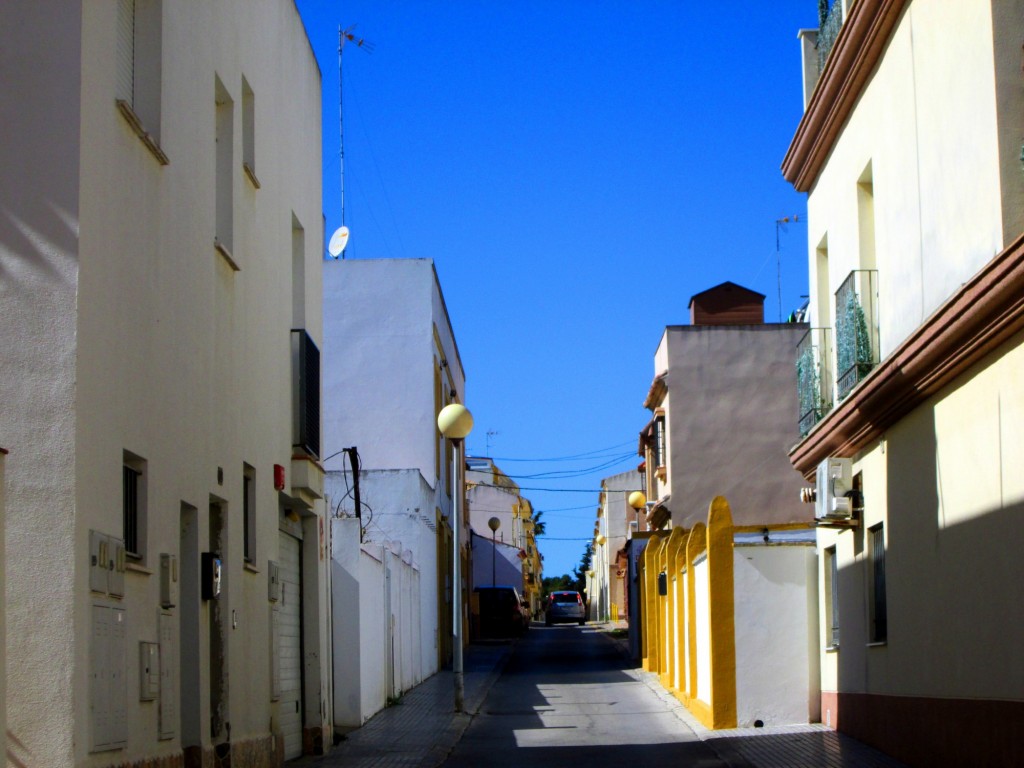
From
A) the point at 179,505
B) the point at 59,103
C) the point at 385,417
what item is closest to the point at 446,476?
the point at 385,417

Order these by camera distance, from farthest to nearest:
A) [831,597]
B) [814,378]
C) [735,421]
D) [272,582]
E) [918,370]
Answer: [735,421] < [814,378] < [831,597] < [272,582] < [918,370]

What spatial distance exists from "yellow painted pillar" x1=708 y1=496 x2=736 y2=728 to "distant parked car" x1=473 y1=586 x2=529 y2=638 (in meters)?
32.0

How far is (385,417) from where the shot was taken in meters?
33.2

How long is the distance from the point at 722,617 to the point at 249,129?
8810 millimetres

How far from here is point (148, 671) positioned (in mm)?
9812

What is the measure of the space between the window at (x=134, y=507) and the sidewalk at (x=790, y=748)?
22.6 ft

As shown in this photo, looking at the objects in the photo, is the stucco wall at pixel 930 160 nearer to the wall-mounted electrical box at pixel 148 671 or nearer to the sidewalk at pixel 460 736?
the sidewalk at pixel 460 736

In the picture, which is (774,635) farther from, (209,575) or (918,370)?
(209,575)

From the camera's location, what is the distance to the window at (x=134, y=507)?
978cm

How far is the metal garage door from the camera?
1577cm

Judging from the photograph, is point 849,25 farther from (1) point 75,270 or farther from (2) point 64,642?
(2) point 64,642

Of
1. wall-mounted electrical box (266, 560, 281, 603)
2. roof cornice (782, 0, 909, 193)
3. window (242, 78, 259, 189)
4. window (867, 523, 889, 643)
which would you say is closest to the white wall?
window (867, 523, 889, 643)

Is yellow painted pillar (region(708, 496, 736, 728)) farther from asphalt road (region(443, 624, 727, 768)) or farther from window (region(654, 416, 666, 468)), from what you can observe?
window (region(654, 416, 666, 468))

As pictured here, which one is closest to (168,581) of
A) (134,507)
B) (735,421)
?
(134,507)
